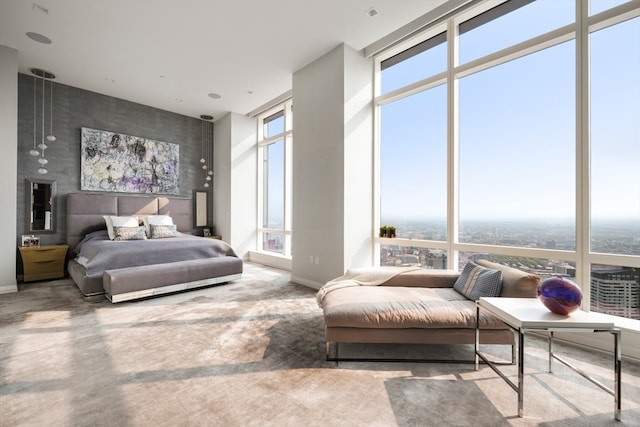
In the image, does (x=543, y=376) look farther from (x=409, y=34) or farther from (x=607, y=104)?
(x=409, y=34)

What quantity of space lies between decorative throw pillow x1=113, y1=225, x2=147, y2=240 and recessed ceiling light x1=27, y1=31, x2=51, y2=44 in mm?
2870

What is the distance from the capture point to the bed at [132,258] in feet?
12.3

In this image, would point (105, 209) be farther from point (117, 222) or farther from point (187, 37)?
point (187, 37)

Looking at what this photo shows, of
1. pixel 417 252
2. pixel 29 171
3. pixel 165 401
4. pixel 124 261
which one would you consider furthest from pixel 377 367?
pixel 29 171

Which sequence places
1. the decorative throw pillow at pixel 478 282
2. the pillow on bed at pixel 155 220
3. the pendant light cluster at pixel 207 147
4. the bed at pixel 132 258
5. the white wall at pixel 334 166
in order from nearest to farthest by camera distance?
the decorative throw pillow at pixel 478 282
the bed at pixel 132 258
the white wall at pixel 334 166
the pillow on bed at pixel 155 220
the pendant light cluster at pixel 207 147

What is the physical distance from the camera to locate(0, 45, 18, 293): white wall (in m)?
4.00

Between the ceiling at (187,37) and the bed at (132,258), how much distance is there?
232cm

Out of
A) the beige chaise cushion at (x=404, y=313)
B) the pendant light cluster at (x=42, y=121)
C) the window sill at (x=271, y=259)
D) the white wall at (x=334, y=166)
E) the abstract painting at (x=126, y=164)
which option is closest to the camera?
the beige chaise cushion at (x=404, y=313)

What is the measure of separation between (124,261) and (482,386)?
444 cm

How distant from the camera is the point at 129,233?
5.06 m

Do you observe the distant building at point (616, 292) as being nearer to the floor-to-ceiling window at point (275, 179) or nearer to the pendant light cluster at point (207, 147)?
the floor-to-ceiling window at point (275, 179)

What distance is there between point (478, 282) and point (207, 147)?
686 centimetres

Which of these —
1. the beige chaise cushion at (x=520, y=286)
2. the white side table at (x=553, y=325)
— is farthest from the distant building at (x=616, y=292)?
the white side table at (x=553, y=325)

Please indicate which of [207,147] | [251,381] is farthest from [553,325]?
[207,147]
